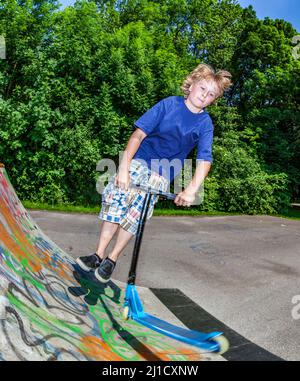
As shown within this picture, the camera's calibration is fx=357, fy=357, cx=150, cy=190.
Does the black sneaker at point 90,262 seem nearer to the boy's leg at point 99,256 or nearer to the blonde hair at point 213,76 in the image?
the boy's leg at point 99,256

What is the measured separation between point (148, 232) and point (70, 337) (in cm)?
613

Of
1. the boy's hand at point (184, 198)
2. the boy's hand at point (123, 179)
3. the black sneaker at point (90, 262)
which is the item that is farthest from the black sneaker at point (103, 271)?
the boy's hand at point (184, 198)

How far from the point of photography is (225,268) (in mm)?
5680

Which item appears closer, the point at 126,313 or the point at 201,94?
the point at 126,313

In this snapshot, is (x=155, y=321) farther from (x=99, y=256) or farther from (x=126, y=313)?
(x=99, y=256)

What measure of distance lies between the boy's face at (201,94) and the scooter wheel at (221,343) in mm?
1852

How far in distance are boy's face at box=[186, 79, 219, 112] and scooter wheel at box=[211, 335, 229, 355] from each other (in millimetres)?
1852

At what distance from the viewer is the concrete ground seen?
3.50 m

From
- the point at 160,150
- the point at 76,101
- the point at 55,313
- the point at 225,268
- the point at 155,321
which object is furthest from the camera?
the point at 76,101

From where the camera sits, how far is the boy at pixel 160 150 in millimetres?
2928

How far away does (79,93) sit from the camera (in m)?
12.6

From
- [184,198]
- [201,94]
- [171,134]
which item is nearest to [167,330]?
A: [184,198]

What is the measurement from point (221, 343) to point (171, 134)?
66.9 inches

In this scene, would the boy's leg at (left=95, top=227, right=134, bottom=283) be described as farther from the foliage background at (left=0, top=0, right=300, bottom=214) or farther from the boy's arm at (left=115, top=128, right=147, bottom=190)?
the foliage background at (left=0, top=0, right=300, bottom=214)
